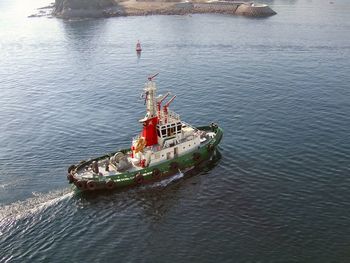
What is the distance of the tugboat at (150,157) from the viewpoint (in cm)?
6006

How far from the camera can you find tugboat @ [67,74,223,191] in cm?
6006

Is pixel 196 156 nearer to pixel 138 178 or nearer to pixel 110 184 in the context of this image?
pixel 138 178

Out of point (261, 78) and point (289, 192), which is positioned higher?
point (261, 78)

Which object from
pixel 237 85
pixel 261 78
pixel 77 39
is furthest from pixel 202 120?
pixel 77 39

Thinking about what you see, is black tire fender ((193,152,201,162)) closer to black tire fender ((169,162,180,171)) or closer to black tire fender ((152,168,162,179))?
black tire fender ((169,162,180,171))

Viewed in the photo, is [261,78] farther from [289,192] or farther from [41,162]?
[41,162]

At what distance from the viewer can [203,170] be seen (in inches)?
2603

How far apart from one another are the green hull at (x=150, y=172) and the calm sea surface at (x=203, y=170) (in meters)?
1.47

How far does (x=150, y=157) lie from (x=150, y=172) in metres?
2.31

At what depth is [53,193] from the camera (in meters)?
59.3

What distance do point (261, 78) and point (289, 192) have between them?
4982cm

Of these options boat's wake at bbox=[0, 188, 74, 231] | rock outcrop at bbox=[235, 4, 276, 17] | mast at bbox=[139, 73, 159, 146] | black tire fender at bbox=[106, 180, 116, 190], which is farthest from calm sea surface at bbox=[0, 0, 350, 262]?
rock outcrop at bbox=[235, 4, 276, 17]

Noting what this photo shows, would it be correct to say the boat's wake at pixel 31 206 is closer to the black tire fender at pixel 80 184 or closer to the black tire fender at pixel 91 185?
the black tire fender at pixel 80 184

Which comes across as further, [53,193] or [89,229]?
[53,193]
